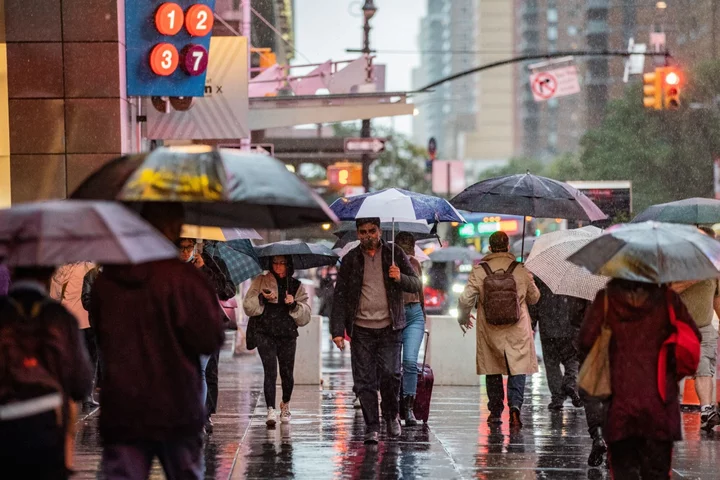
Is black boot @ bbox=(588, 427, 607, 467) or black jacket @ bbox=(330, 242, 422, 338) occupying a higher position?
black jacket @ bbox=(330, 242, 422, 338)

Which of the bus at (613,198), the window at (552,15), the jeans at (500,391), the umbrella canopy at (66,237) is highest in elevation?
the window at (552,15)

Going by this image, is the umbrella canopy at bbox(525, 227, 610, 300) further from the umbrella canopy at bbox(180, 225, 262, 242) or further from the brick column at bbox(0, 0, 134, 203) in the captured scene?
the brick column at bbox(0, 0, 134, 203)

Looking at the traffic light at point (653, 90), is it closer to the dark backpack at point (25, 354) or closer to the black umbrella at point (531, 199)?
the black umbrella at point (531, 199)

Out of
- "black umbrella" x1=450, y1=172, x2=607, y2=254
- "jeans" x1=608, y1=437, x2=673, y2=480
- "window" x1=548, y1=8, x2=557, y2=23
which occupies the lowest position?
"jeans" x1=608, y1=437, x2=673, y2=480

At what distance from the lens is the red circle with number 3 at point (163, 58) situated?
17.1 metres

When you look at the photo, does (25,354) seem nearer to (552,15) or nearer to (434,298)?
(434,298)

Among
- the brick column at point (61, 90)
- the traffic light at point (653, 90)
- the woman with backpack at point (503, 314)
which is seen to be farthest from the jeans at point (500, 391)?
the traffic light at point (653, 90)

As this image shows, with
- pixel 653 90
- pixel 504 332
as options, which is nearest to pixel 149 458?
pixel 504 332

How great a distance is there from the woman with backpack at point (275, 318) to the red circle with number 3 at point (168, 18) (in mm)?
6011

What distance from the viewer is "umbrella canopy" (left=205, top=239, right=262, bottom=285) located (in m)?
11.9

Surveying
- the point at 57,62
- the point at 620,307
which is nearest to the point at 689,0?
the point at 57,62

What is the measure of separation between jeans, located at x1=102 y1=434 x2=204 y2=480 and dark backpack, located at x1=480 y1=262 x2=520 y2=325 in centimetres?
642

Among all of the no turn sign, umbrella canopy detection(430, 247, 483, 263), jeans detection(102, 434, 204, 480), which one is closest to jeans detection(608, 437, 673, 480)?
jeans detection(102, 434, 204, 480)

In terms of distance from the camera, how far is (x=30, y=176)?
16.9 m
